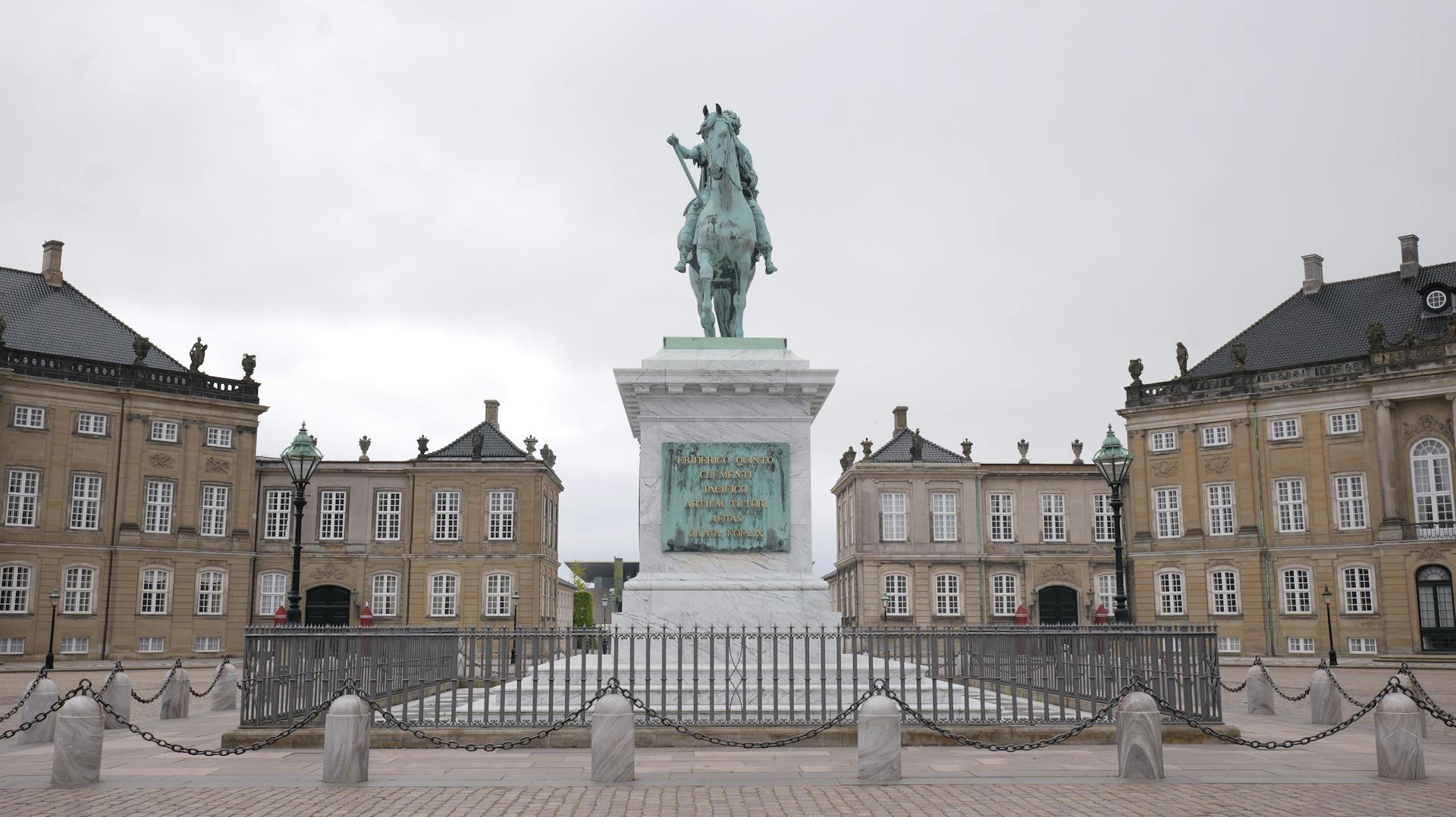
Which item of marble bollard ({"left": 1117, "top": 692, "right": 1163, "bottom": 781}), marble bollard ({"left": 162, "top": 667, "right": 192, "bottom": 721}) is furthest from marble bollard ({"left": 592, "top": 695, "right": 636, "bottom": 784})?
marble bollard ({"left": 162, "top": 667, "right": 192, "bottom": 721})

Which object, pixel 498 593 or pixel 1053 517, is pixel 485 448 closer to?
pixel 498 593

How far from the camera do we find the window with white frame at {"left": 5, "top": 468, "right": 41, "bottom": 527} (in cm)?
4616

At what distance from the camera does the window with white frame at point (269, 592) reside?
57.5m

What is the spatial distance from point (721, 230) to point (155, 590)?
4184 centimetres

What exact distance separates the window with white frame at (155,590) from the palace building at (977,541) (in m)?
33.5

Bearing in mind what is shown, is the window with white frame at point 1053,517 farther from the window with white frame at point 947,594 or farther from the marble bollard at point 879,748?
the marble bollard at point 879,748

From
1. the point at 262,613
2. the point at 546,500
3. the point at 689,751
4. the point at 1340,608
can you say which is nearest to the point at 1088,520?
the point at 1340,608

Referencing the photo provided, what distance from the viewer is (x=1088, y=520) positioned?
62.5m

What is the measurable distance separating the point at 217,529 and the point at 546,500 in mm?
17043

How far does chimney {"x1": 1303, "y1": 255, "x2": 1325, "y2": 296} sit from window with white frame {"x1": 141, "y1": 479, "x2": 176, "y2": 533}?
5329 centimetres

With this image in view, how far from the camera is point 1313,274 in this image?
55.2 metres

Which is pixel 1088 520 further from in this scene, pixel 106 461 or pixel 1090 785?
pixel 1090 785

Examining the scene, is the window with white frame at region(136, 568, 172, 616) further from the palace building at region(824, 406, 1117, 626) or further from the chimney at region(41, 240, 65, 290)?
the palace building at region(824, 406, 1117, 626)

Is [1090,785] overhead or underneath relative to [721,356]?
underneath
